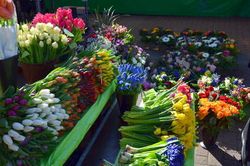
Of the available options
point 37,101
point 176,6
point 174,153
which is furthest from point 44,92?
point 176,6

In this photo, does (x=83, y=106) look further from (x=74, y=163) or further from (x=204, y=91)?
(x=204, y=91)

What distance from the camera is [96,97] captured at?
3.09 m

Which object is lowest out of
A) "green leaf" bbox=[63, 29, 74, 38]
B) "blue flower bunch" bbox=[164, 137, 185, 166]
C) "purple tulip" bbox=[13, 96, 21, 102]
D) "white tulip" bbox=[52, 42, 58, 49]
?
"blue flower bunch" bbox=[164, 137, 185, 166]

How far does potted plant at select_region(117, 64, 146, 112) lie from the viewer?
349 cm

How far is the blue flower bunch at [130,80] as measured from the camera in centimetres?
349

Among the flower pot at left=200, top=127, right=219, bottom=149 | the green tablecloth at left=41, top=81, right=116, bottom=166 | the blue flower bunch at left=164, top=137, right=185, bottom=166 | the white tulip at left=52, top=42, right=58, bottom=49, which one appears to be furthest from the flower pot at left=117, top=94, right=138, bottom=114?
the blue flower bunch at left=164, top=137, right=185, bottom=166

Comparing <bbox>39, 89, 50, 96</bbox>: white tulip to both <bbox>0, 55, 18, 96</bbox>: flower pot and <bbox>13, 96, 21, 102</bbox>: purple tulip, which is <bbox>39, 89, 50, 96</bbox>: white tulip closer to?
<bbox>13, 96, 21, 102</bbox>: purple tulip

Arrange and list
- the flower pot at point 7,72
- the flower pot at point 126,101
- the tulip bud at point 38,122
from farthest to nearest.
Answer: the flower pot at point 126,101, the flower pot at point 7,72, the tulip bud at point 38,122

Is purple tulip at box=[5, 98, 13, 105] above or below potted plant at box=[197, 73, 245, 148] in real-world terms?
above

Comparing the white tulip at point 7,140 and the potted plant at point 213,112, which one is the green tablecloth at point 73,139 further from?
the potted plant at point 213,112

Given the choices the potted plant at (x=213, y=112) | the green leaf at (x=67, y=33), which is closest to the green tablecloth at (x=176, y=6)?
the potted plant at (x=213, y=112)

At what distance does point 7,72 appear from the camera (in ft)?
8.24

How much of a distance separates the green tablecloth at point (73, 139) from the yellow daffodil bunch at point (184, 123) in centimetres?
70

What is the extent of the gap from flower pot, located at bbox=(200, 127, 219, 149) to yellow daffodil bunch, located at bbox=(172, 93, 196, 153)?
2.81 feet
